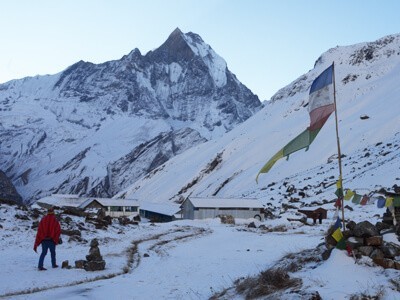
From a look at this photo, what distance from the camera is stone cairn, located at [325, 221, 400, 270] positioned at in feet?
36.2

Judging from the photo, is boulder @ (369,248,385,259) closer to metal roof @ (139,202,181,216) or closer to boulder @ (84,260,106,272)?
boulder @ (84,260,106,272)

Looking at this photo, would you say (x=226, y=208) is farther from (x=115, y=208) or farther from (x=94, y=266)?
(x=94, y=266)

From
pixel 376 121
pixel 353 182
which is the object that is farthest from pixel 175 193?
pixel 353 182

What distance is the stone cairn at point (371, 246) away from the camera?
11.0 meters

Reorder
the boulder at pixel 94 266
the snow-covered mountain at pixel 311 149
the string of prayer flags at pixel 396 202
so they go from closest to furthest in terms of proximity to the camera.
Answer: the string of prayer flags at pixel 396 202 → the boulder at pixel 94 266 → the snow-covered mountain at pixel 311 149

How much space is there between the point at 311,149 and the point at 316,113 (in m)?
94.5

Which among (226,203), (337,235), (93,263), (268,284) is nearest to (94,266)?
(93,263)

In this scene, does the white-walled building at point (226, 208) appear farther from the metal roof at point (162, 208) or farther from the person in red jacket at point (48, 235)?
the person in red jacket at point (48, 235)

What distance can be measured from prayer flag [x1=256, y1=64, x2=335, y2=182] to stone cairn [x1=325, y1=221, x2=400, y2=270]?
2.87 meters

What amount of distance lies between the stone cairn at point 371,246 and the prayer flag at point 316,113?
9.43ft

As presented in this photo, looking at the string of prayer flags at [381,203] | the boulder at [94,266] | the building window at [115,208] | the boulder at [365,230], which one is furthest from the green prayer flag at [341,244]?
the building window at [115,208]

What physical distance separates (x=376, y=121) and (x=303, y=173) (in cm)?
2800

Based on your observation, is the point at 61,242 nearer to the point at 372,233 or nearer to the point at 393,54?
the point at 372,233

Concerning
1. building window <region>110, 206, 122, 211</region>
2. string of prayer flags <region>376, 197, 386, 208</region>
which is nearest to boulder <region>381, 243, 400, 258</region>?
string of prayer flags <region>376, 197, 386, 208</region>
